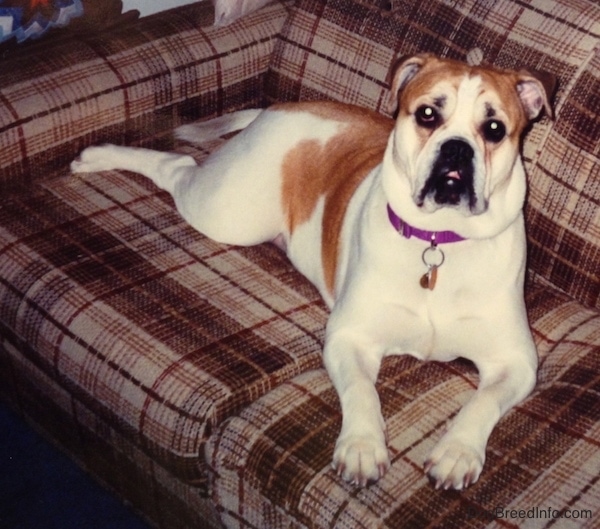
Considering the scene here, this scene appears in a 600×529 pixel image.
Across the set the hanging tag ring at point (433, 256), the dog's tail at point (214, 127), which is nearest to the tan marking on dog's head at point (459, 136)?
the hanging tag ring at point (433, 256)

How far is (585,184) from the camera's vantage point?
2.61m

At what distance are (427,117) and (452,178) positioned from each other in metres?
0.17

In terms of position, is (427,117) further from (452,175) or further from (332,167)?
(332,167)

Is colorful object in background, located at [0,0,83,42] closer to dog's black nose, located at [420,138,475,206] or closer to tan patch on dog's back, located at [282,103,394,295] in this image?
tan patch on dog's back, located at [282,103,394,295]

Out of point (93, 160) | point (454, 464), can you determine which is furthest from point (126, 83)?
point (454, 464)

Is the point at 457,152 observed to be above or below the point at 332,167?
above

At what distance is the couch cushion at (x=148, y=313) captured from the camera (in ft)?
7.57

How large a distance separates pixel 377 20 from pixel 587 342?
1.28 m

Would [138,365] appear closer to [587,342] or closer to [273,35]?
[587,342]

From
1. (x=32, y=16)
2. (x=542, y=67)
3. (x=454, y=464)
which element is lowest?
(x=454, y=464)

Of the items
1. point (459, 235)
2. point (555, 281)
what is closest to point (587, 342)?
point (555, 281)

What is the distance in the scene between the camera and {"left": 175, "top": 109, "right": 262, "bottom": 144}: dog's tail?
10.7ft

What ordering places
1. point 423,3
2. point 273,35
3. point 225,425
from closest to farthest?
point 225,425
point 423,3
point 273,35

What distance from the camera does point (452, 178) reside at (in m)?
2.18
